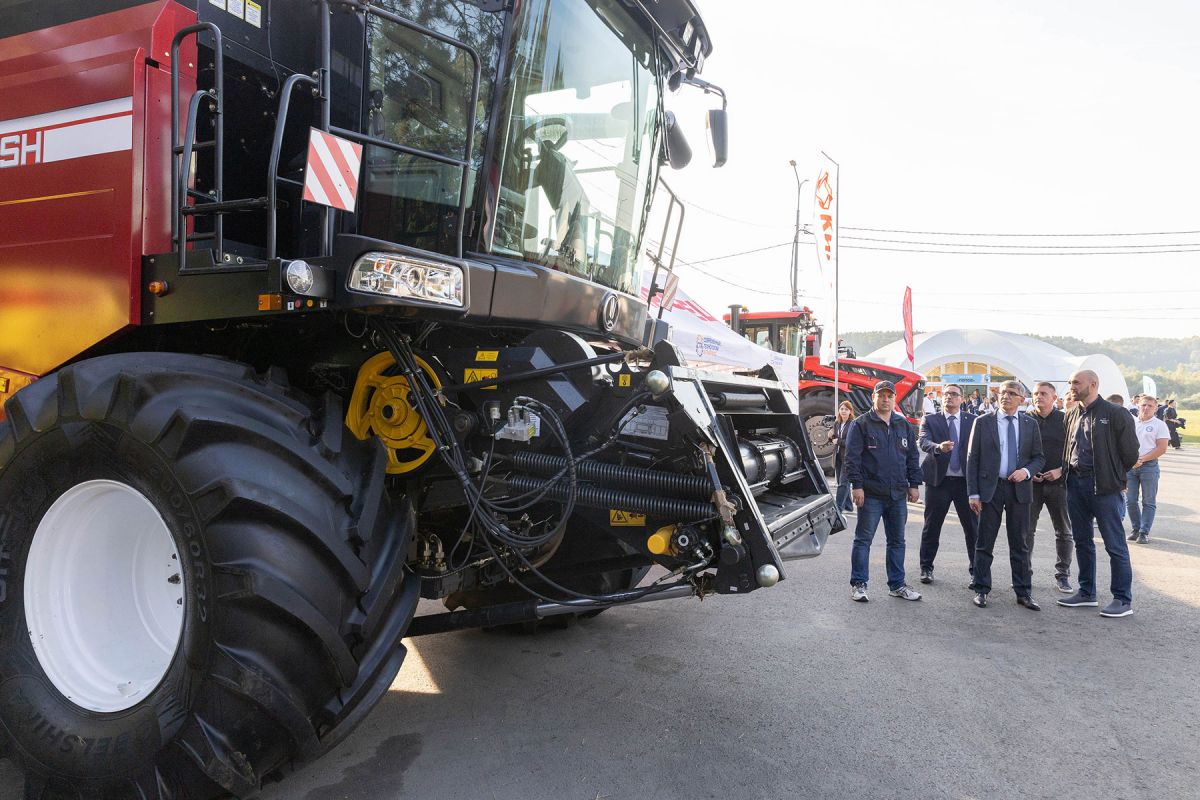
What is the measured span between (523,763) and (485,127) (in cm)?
256

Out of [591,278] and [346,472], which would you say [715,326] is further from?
[346,472]

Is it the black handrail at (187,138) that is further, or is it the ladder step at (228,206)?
the black handrail at (187,138)

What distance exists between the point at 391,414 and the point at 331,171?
1.09 meters

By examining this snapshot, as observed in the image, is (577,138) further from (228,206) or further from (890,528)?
(890,528)

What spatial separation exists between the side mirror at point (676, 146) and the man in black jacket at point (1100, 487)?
345 centimetres

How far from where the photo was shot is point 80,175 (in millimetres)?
3248

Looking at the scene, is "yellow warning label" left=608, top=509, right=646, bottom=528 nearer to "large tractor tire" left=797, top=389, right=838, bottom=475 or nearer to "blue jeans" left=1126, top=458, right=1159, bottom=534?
"blue jeans" left=1126, top=458, right=1159, bottom=534

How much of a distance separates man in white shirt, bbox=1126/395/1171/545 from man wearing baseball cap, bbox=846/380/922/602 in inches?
156

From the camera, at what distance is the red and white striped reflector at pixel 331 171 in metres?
2.55

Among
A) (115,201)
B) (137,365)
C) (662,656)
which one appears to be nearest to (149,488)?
(137,365)

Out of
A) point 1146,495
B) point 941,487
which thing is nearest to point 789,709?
point 941,487

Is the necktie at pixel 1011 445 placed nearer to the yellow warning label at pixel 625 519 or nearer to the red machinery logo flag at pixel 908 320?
the yellow warning label at pixel 625 519

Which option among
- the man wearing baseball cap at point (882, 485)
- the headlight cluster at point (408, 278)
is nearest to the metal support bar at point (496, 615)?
the headlight cluster at point (408, 278)

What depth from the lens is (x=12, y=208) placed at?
3496mm
